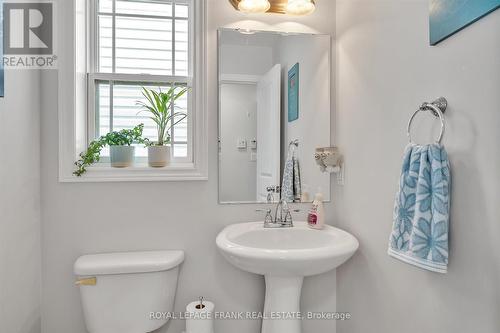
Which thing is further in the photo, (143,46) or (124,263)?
(143,46)

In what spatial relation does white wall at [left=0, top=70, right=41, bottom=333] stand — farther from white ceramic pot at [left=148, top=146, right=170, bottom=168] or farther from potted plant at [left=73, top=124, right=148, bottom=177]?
white ceramic pot at [left=148, top=146, right=170, bottom=168]

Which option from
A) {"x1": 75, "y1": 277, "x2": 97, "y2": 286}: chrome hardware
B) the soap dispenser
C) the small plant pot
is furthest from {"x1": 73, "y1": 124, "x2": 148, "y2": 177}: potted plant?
the soap dispenser

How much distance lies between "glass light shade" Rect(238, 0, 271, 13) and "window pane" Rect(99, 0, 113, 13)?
2.44 feet

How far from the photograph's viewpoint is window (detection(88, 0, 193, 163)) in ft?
5.58

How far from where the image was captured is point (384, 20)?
50.4 inches

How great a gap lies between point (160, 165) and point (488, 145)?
4.50 feet

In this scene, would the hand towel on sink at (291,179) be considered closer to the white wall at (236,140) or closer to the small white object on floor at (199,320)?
the white wall at (236,140)

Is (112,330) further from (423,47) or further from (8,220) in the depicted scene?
(423,47)

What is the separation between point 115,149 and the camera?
1590 mm

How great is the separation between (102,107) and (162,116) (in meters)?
0.34


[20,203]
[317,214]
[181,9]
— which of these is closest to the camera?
[20,203]

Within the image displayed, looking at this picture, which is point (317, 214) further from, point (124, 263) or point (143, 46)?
point (143, 46)

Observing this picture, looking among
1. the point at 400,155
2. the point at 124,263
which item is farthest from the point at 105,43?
the point at 400,155

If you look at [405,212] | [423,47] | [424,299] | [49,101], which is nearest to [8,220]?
[49,101]
